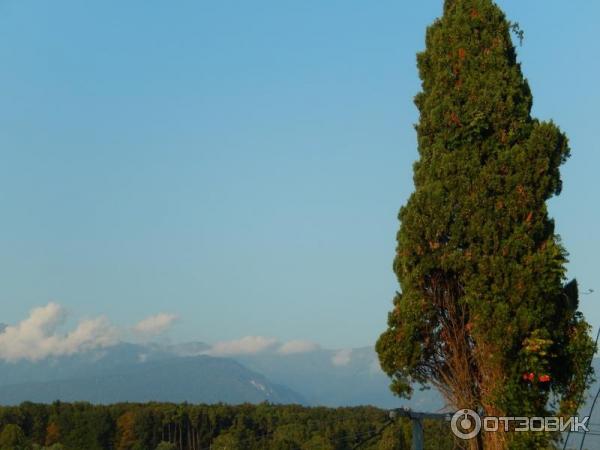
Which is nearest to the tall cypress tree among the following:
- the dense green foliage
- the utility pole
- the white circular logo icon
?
the white circular logo icon

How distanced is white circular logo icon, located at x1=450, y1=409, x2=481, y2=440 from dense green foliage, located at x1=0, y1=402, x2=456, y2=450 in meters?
76.6

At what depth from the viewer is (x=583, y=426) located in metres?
14.1

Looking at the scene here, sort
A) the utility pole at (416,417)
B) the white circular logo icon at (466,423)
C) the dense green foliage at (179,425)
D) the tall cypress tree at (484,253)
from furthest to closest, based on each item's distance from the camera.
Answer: the dense green foliage at (179,425) → the white circular logo icon at (466,423) → the tall cypress tree at (484,253) → the utility pole at (416,417)

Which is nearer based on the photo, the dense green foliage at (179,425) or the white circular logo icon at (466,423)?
the white circular logo icon at (466,423)

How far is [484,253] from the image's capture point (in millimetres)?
15039

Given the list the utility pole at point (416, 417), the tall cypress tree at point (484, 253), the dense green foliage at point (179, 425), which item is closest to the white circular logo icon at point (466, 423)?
the tall cypress tree at point (484, 253)

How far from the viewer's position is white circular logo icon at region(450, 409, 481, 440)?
15398mm

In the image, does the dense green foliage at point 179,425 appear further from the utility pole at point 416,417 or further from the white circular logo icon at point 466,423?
the utility pole at point 416,417

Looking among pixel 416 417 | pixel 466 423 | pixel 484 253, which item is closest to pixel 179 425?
pixel 466 423

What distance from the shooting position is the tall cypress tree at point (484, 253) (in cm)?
1479

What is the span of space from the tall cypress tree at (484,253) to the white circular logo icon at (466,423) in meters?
0.19

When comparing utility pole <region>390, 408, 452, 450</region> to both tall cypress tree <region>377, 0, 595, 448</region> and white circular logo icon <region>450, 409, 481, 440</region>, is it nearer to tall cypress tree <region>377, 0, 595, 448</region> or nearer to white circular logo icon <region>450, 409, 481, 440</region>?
white circular logo icon <region>450, 409, 481, 440</region>

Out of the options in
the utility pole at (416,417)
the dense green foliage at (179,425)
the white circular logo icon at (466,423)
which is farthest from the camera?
the dense green foliage at (179,425)

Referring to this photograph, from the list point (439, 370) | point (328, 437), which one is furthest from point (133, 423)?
point (439, 370)
